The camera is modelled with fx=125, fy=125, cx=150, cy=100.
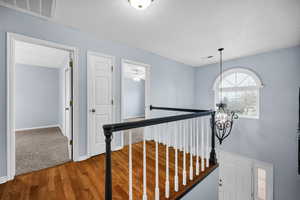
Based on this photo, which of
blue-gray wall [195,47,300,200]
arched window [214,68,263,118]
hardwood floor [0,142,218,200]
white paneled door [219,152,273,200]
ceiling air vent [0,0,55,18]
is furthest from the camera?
arched window [214,68,263,118]

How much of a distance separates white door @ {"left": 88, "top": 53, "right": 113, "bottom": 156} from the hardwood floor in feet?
1.39

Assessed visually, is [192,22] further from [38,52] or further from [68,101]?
[38,52]

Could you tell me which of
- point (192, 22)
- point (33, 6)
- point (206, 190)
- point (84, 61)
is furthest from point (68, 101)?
point (206, 190)

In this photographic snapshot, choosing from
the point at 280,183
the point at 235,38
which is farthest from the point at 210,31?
the point at 280,183

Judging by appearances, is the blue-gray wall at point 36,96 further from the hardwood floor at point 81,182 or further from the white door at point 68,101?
the hardwood floor at point 81,182

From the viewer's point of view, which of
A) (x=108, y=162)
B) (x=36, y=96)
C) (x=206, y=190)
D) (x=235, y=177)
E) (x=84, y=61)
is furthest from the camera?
(x=36, y=96)

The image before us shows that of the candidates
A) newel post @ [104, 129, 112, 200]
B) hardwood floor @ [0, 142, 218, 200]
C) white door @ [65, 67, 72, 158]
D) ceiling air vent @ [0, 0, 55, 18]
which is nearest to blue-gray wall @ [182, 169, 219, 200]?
hardwood floor @ [0, 142, 218, 200]

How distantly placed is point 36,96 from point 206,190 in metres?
6.67

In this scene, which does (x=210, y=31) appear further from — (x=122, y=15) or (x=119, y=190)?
(x=119, y=190)

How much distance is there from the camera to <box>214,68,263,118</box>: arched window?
3703 mm

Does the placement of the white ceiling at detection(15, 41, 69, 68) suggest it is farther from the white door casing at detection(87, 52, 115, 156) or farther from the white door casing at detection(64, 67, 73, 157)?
the white door casing at detection(87, 52, 115, 156)

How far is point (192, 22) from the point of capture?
83.4 inches

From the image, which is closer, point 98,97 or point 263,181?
point 98,97

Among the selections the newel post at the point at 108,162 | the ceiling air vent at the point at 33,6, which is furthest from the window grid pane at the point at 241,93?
the ceiling air vent at the point at 33,6
